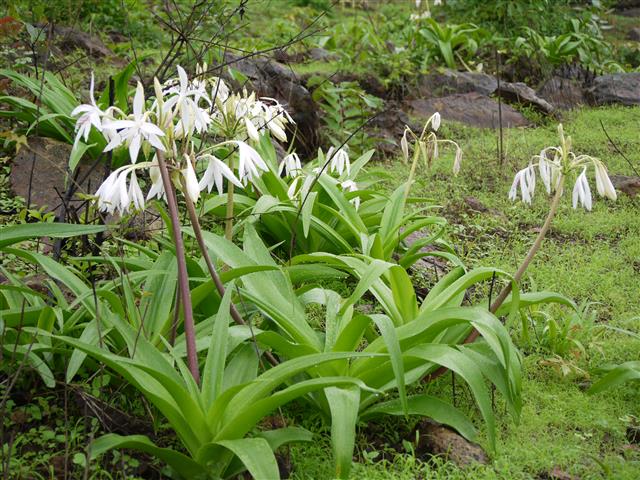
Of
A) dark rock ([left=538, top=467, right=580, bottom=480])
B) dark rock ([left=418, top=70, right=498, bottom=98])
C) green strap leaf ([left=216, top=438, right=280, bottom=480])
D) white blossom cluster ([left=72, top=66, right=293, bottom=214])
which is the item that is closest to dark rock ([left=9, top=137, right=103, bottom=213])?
white blossom cluster ([left=72, top=66, right=293, bottom=214])

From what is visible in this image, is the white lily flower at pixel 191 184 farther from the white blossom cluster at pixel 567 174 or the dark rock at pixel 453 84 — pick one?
the dark rock at pixel 453 84

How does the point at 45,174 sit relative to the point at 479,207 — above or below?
above

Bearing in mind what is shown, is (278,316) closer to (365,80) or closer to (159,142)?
(159,142)

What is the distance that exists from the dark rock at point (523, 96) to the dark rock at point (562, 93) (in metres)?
0.18

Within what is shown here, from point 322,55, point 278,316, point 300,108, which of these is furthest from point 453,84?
point 278,316

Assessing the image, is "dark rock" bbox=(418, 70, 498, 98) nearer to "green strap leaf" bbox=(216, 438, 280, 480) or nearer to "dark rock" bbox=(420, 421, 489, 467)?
"dark rock" bbox=(420, 421, 489, 467)

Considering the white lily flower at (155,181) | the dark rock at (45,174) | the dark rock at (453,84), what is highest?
the white lily flower at (155,181)

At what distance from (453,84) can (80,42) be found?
3720 millimetres

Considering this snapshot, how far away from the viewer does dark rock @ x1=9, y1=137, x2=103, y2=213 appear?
4.54 meters

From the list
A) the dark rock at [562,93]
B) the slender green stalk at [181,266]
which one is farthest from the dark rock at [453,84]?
the slender green stalk at [181,266]

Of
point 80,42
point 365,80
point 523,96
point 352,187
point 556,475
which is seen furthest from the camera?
point 523,96

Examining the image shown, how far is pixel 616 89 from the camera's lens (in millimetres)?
8305

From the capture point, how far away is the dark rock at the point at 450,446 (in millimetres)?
2812

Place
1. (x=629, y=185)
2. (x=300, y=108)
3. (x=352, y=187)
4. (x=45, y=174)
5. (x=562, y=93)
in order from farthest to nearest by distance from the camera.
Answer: (x=562, y=93) < (x=300, y=108) < (x=629, y=185) < (x=45, y=174) < (x=352, y=187)
